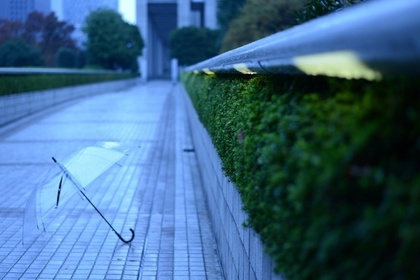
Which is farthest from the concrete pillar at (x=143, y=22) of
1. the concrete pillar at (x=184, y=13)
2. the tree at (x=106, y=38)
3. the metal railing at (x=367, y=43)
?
the metal railing at (x=367, y=43)

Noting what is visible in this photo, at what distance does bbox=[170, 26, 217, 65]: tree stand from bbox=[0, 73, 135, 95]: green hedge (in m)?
23.9

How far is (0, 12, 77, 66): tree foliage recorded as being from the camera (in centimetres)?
5879

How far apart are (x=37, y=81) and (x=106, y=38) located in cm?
3532

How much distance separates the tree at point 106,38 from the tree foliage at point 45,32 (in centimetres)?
276

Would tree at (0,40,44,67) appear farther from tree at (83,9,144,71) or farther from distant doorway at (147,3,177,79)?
distant doorway at (147,3,177,79)

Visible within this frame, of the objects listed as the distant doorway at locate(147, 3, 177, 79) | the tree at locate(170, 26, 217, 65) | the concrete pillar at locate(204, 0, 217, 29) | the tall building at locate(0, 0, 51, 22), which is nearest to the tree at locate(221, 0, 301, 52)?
the tree at locate(170, 26, 217, 65)

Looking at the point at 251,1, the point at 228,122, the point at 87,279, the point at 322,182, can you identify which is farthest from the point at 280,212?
the point at 251,1

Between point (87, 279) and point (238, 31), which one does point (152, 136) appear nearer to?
point (238, 31)

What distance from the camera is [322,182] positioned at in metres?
1.92

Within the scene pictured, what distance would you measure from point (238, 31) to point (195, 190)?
14.9m

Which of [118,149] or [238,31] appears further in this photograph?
[238,31]

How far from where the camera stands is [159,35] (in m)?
108

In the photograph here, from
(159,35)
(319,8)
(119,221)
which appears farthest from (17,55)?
(159,35)

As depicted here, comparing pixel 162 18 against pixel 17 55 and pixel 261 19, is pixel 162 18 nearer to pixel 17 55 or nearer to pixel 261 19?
pixel 17 55
